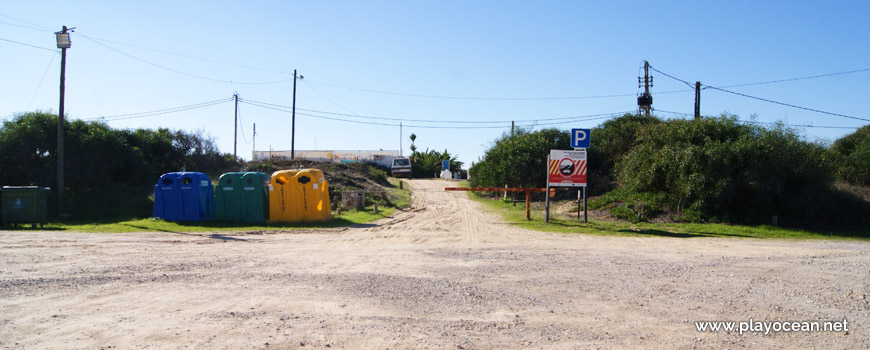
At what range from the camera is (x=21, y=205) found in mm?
15938

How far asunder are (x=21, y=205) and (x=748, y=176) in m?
23.0

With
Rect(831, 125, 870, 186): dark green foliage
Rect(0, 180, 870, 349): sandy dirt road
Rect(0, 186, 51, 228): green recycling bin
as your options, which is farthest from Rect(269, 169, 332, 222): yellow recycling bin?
Rect(831, 125, 870, 186): dark green foliage

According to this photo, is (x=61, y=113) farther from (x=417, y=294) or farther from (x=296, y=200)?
(x=417, y=294)

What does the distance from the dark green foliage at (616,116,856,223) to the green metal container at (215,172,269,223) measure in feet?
45.4

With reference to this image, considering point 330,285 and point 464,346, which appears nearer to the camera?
point 464,346

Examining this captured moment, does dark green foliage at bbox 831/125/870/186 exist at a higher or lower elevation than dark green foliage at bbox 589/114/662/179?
lower

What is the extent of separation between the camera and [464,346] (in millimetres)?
4820

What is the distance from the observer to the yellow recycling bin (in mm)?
17031

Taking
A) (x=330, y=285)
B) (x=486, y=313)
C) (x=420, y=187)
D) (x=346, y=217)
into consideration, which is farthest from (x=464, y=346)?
(x=420, y=187)

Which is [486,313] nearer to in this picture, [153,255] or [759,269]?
[759,269]

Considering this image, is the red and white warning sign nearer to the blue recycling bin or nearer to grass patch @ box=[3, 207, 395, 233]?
grass patch @ box=[3, 207, 395, 233]

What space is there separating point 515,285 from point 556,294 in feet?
2.35

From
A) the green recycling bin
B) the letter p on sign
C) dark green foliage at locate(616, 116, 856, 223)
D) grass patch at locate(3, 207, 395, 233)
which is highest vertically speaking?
the letter p on sign

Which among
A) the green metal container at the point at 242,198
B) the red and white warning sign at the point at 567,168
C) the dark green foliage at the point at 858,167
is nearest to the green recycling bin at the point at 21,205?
the green metal container at the point at 242,198
